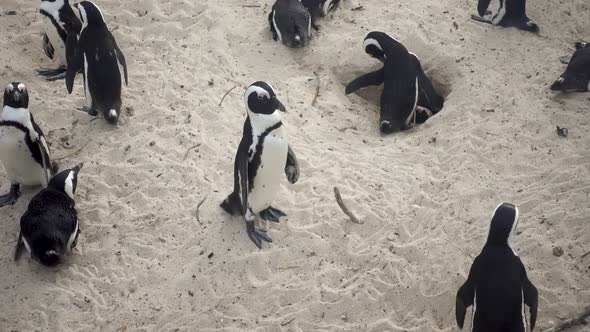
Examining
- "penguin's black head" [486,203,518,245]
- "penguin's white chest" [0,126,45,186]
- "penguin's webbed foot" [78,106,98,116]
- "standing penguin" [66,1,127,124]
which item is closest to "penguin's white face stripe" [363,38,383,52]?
"standing penguin" [66,1,127,124]

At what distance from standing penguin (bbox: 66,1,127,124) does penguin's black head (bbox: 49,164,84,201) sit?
814 millimetres

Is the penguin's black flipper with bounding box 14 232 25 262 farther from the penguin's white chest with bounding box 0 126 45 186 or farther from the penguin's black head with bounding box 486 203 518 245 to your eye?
the penguin's black head with bounding box 486 203 518 245

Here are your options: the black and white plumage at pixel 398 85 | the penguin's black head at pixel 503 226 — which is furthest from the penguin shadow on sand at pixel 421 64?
the penguin's black head at pixel 503 226

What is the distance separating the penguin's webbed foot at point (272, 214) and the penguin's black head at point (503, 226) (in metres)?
1.58

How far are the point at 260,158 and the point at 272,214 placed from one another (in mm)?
581

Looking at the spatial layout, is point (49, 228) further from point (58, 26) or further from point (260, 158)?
point (58, 26)

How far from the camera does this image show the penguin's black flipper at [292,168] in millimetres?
4508

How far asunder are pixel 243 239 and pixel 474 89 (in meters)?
2.54

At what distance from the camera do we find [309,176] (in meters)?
5.00

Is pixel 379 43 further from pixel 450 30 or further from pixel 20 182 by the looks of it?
pixel 20 182

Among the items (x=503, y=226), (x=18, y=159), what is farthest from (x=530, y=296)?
(x=18, y=159)

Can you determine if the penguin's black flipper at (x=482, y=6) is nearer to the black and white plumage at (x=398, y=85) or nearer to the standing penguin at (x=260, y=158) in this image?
the black and white plumage at (x=398, y=85)

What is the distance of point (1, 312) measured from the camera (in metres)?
4.21

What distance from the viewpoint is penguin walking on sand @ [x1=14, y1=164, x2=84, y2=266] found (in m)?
4.29
